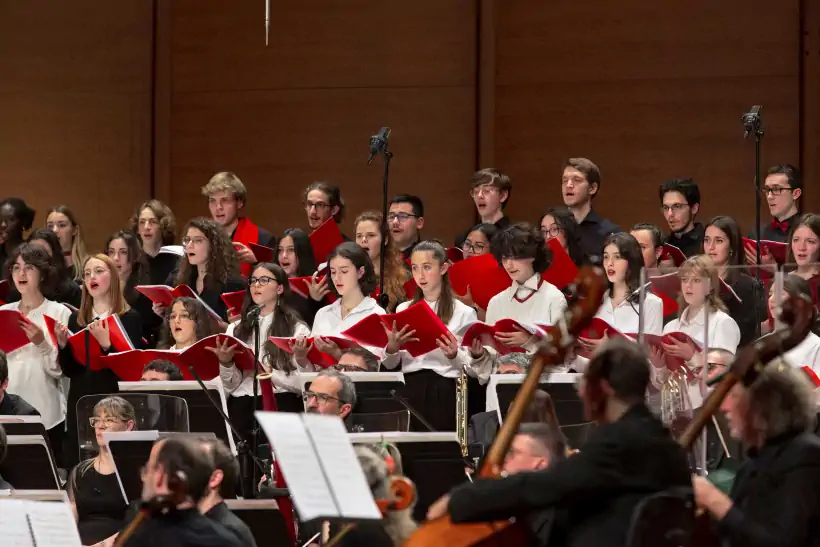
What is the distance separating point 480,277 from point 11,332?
6.75ft

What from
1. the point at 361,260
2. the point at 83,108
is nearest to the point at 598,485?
the point at 361,260

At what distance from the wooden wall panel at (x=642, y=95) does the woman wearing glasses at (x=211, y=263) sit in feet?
8.64

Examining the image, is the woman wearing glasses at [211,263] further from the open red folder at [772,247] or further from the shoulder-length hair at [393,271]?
the open red folder at [772,247]

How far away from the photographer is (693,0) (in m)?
8.15

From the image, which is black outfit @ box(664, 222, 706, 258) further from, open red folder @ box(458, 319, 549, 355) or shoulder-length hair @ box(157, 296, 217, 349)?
shoulder-length hair @ box(157, 296, 217, 349)

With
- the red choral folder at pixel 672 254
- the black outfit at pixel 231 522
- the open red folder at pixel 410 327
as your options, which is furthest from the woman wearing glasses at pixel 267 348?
the black outfit at pixel 231 522

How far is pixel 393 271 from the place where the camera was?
6.34m

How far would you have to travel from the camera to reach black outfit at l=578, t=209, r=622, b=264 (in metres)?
6.33

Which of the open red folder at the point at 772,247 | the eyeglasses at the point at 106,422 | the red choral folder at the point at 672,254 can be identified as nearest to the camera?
the eyeglasses at the point at 106,422

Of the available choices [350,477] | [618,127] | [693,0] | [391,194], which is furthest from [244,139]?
[350,477]

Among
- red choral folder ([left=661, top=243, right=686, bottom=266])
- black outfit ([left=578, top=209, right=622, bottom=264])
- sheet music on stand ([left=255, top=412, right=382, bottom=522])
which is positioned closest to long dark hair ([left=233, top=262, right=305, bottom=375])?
black outfit ([left=578, top=209, right=622, bottom=264])

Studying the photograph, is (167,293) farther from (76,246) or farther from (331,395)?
(331,395)

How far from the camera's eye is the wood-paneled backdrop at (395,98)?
8.12m

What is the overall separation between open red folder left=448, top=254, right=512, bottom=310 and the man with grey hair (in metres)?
1.40
